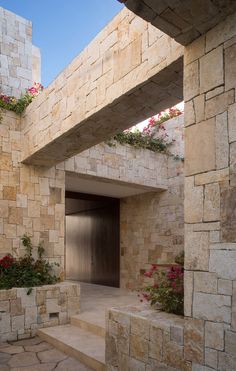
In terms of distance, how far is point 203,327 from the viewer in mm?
2230

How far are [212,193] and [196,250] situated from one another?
421 mm

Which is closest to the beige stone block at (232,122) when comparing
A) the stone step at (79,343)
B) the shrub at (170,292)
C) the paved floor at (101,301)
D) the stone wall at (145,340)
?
the stone wall at (145,340)

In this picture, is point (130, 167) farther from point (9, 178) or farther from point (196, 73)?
point (196, 73)

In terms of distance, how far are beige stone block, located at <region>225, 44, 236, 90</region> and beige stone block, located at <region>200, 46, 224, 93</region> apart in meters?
0.04

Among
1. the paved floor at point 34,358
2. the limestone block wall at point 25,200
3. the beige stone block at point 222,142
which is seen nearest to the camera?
the beige stone block at point 222,142

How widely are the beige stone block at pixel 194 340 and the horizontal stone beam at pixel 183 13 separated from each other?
2.04 meters

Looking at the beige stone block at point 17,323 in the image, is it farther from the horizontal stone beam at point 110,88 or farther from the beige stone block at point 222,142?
the beige stone block at point 222,142

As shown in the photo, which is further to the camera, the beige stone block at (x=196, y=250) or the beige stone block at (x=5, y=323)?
the beige stone block at (x=5, y=323)

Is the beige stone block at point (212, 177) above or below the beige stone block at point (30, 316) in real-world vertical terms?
above

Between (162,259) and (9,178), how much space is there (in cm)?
380

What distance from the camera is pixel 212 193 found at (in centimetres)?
226

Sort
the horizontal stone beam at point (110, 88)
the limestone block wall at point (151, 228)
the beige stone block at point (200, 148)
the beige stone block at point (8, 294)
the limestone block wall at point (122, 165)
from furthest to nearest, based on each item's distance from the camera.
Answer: the limestone block wall at point (151, 228) < the limestone block wall at point (122, 165) < the beige stone block at point (8, 294) < the horizontal stone beam at point (110, 88) < the beige stone block at point (200, 148)

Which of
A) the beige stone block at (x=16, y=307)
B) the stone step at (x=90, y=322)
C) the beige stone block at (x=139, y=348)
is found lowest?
the stone step at (x=90, y=322)

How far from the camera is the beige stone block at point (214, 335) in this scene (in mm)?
2105
